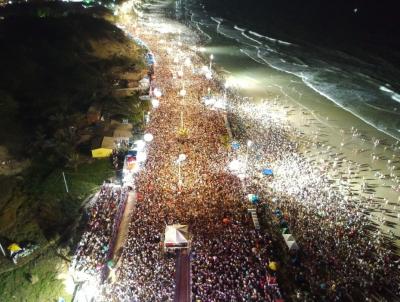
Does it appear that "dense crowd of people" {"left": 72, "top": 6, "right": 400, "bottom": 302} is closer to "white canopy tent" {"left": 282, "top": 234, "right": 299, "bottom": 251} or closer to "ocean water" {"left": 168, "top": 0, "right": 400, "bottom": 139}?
"white canopy tent" {"left": 282, "top": 234, "right": 299, "bottom": 251}

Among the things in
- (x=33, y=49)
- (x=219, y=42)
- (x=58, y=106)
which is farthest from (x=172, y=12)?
(x=58, y=106)

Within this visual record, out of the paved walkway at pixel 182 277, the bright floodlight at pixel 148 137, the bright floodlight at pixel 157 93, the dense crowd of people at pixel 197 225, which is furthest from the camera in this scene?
the bright floodlight at pixel 157 93

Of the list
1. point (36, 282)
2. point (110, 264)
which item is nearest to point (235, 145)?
point (110, 264)

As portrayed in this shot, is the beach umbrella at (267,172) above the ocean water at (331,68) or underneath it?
above

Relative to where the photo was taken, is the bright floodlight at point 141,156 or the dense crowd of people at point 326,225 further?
the bright floodlight at point 141,156

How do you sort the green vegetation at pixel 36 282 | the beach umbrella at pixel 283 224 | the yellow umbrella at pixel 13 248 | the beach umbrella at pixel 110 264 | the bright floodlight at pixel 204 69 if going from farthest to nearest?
the bright floodlight at pixel 204 69
the beach umbrella at pixel 283 224
the yellow umbrella at pixel 13 248
the beach umbrella at pixel 110 264
the green vegetation at pixel 36 282

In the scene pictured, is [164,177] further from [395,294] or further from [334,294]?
[395,294]

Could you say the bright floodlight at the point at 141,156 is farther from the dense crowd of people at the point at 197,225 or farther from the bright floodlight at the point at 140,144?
the bright floodlight at the point at 140,144

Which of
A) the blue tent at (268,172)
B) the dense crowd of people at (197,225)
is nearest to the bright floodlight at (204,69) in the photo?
the dense crowd of people at (197,225)
